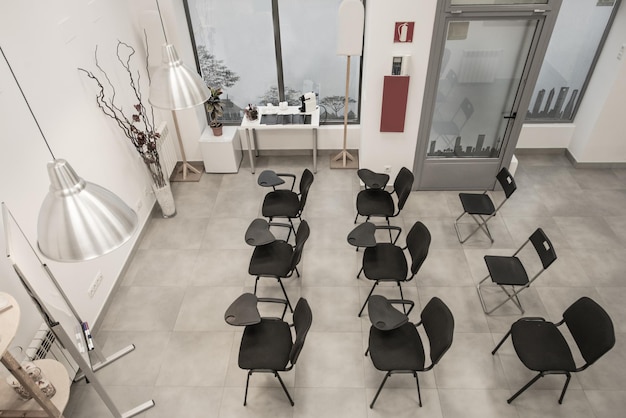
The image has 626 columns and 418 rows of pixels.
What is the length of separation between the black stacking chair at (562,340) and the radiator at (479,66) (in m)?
2.96

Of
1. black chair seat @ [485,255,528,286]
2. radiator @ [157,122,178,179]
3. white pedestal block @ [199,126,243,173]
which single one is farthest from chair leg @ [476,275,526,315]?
radiator @ [157,122,178,179]

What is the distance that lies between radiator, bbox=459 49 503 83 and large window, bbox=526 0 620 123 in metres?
1.23

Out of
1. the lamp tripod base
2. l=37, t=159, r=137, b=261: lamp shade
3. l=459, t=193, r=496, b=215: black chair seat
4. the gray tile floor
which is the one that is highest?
l=37, t=159, r=137, b=261: lamp shade

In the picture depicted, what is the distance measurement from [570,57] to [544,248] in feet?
11.0

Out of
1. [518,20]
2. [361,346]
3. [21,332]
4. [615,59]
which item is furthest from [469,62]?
[21,332]

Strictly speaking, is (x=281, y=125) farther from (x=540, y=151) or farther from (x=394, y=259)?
(x=540, y=151)

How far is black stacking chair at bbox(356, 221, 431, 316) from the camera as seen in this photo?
4.04m

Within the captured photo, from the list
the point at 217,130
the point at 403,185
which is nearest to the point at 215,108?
the point at 217,130

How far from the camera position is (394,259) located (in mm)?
4344

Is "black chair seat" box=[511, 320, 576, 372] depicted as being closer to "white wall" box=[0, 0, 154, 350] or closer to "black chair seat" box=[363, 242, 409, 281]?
"black chair seat" box=[363, 242, 409, 281]

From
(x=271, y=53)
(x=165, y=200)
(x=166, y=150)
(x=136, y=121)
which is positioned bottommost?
(x=165, y=200)

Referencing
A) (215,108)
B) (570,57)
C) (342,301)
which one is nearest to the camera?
(342,301)

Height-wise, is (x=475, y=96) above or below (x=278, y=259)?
above

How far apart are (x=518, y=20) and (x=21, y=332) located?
5.73 meters
